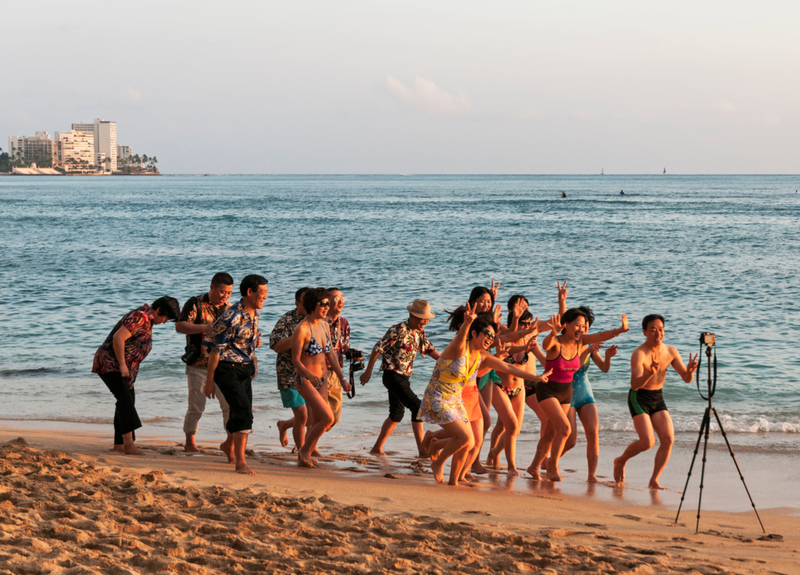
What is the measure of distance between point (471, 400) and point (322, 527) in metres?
1.92

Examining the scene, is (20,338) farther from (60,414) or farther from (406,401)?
(406,401)

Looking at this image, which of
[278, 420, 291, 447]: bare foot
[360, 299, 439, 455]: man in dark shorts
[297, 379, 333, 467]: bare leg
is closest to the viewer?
[297, 379, 333, 467]: bare leg

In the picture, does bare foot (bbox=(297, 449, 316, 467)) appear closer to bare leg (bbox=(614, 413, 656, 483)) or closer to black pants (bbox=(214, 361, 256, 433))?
black pants (bbox=(214, 361, 256, 433))

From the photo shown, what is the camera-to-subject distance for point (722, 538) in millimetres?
5328

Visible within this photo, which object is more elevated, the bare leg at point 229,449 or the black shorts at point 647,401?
the black shorts at point 647,401

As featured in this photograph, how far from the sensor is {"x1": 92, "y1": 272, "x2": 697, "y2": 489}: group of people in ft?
20.9

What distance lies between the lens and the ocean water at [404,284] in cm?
1040

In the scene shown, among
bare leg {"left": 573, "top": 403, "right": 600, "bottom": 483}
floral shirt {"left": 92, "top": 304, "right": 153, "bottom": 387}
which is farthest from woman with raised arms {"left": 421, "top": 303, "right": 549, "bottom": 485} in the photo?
floral shirt {"left": 92, "top": 304, "right": 153, "bottom": 387}

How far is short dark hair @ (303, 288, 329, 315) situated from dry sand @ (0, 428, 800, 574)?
144 cm

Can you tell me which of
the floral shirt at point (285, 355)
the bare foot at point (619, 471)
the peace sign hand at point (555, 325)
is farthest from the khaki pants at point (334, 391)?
the bare foot at point (619, 471)

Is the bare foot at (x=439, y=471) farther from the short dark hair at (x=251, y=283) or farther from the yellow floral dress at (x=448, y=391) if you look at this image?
the short dark hair at (x=251, y=283)

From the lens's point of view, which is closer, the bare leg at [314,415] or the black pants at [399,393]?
the bare leg at [314,415]

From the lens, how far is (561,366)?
6773mm

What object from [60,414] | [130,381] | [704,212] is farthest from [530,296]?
[704,212]
